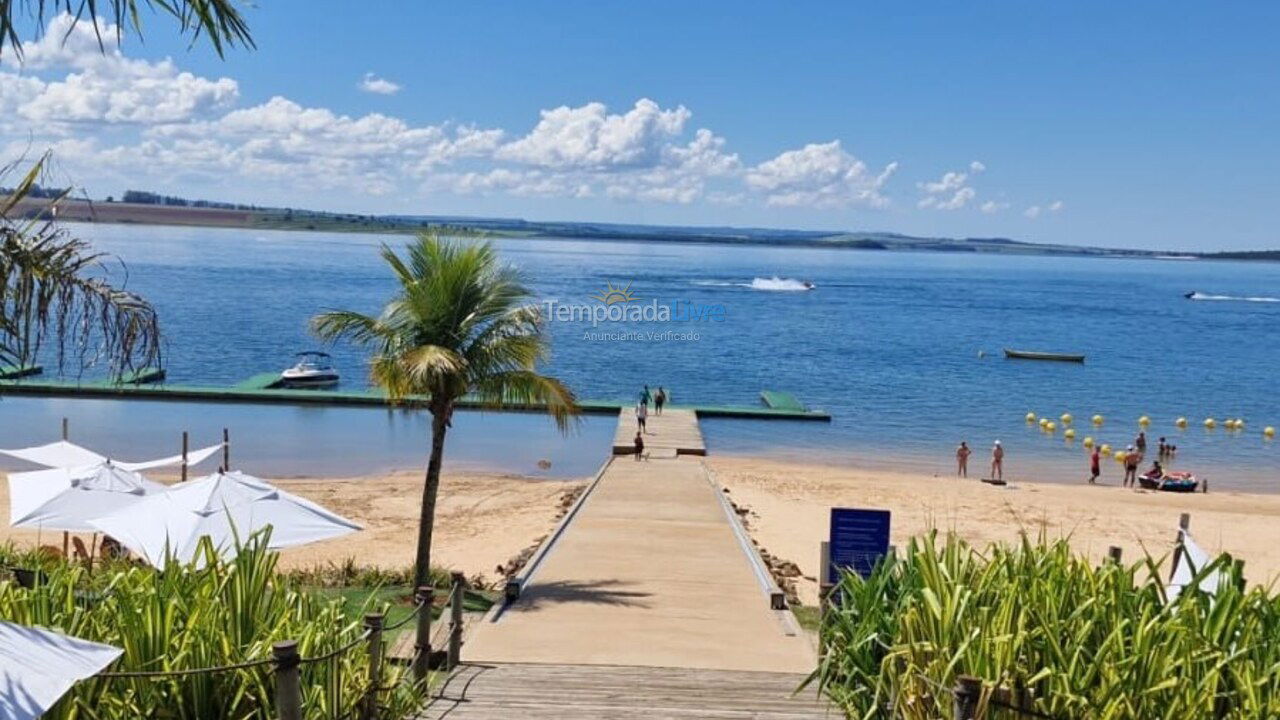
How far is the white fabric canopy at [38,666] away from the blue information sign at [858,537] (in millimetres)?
8109

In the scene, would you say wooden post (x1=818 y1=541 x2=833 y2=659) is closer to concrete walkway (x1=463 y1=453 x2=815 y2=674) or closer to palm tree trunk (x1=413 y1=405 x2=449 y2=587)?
concrete walkway (x1=463 y1=453 x2=815 y2=674)

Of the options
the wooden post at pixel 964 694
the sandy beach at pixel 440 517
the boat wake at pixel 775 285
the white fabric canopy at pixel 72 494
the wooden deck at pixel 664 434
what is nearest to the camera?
the wooden post at pixel 964 694

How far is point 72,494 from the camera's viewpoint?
1452cm

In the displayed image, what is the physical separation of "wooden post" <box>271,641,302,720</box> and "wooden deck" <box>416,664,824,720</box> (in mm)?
2406

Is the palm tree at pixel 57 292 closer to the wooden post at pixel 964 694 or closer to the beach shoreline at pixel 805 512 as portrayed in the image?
the wooden post at pixel 964 694

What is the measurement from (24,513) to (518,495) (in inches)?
540

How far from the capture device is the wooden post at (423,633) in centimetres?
884

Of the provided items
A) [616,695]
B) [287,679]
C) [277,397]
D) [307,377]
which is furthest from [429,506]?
[307,377]

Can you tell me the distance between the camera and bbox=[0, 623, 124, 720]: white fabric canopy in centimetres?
443

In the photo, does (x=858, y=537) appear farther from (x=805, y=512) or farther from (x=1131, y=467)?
(x=1131, y=467)

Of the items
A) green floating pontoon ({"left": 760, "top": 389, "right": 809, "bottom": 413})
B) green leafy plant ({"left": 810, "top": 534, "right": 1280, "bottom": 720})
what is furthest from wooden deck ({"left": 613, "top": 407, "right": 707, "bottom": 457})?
green leafy plant ({"left": 810, "top": 534, "right": 1280, "bottom": 720})

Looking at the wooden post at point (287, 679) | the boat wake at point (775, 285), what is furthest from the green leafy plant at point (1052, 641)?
the boat wake at point (775, 285)

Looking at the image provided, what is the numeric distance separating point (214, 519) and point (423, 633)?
4.11m

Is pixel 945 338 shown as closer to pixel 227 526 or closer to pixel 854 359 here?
pixel 854 359
